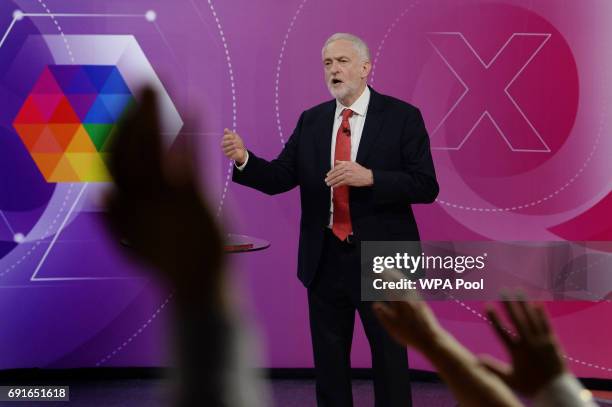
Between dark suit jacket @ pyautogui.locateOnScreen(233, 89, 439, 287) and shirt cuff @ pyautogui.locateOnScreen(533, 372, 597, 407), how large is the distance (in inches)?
89.8

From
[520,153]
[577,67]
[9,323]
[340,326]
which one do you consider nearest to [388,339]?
[340,326]

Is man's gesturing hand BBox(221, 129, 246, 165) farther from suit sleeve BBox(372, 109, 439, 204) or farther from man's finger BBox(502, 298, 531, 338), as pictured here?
man's finger BBox(502, 298, 531, 338)

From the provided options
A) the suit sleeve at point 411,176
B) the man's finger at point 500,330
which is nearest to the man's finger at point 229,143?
the suit sleeve at point 411,176

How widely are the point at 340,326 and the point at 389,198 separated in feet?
1.83

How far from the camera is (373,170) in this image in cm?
294

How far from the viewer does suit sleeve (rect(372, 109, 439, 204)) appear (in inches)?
115

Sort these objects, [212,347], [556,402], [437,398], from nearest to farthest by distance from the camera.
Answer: [212,347] → [556,402] → [437,398]

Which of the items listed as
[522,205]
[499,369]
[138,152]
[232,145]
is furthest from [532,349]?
[522,205]

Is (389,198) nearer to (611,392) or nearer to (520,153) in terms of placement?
(520,153)

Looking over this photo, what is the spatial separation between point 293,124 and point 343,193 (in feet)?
5.06

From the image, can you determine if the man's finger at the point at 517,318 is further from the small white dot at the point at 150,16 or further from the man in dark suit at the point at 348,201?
the small white dot at the point at 150,16

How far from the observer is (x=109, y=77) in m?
4.52

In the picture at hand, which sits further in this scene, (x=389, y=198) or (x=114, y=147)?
(x=389, y=198)

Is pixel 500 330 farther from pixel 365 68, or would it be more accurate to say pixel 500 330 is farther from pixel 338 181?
pixel 365 68
